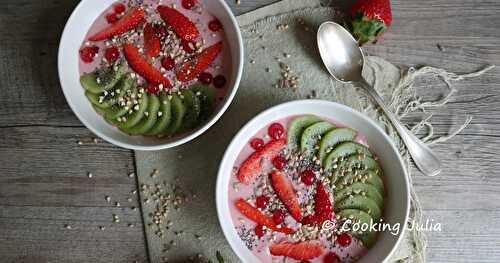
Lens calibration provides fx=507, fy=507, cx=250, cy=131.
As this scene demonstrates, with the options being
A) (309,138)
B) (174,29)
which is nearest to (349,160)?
(309,138)

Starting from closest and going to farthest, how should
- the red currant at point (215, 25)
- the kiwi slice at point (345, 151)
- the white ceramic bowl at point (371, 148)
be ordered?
the white ceramic bowl at point (371, 148) < the kiwi slice at point (345, 151) < the red currant at point (215, 25)

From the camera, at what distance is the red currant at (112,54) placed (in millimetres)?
2047

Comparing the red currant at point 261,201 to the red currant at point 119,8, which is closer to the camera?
the red currant at point 261,201

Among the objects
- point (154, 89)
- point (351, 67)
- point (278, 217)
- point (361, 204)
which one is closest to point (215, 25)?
point (154, 89)

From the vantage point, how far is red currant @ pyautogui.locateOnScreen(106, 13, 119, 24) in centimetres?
209

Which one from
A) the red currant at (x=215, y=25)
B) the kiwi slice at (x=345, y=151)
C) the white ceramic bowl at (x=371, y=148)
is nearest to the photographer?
the white ceramic bowl at (x=371, y=148)

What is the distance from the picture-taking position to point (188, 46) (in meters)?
2.06

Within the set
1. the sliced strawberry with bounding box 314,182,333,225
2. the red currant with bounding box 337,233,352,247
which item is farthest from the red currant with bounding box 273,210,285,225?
the red currant with bounding box 337,233,352,247

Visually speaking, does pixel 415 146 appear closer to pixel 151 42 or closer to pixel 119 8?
pixel 151 42

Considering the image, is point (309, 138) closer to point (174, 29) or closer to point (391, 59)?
point (391, 59)

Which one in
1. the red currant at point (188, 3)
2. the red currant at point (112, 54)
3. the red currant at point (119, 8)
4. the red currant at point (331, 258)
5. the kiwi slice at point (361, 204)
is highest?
the red currant at point (119, 8)

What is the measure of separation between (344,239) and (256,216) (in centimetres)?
35

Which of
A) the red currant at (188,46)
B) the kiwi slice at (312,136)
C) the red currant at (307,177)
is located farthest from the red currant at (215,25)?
the red currant at (307,177)

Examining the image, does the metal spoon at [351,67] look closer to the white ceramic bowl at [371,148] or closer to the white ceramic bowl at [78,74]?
the white ceramic bowl at [371,148]
